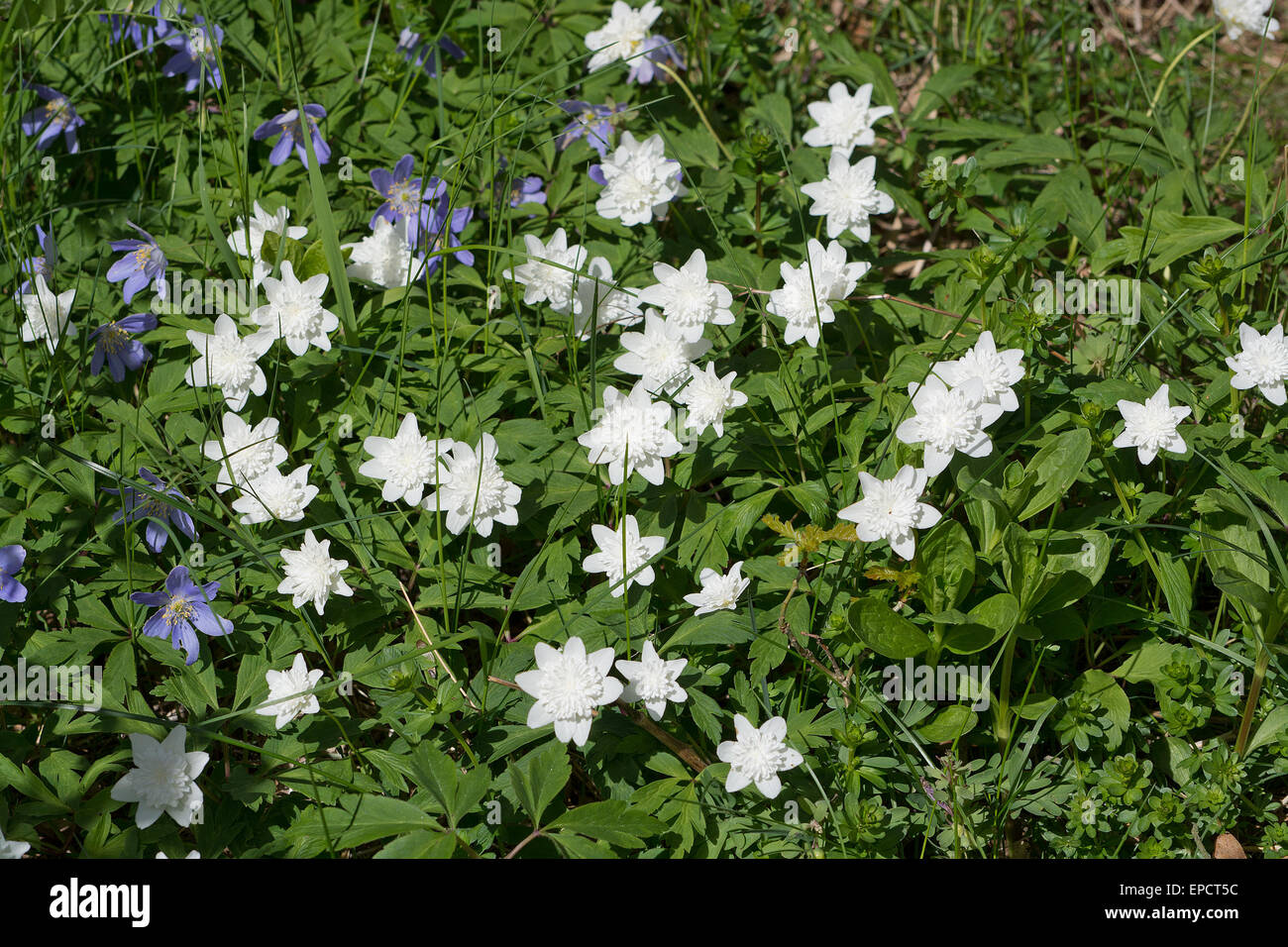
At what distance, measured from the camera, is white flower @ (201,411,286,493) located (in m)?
2.57

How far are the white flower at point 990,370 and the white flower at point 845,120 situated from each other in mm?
1063

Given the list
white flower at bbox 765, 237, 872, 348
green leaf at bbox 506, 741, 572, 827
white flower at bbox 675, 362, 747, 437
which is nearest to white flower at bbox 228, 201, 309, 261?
white flower at bbox 675, 362, 747, 437

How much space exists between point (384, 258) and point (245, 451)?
28.8 inches

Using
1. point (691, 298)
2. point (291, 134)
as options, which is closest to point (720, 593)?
point (691, 298)

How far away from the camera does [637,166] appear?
9.78ft

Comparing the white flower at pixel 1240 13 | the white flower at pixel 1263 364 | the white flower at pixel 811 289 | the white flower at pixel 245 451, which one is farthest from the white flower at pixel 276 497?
the white flower at pixel 1240 13

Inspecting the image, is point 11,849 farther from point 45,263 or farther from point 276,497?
point 45,263

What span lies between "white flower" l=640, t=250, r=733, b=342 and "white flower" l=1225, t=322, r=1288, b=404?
1.25 m

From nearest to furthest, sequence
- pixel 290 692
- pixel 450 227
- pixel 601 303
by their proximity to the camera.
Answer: pixel 290 692 → pixel 601 303 → pixel 450 227

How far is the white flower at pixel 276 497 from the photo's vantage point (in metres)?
2.48

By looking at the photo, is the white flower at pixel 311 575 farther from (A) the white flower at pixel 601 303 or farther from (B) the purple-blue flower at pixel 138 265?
(B) the purple-blue flower at pixel 138 265

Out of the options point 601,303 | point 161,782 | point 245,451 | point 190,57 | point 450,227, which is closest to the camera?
point 161,782

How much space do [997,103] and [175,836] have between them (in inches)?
142

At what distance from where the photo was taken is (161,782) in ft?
7.07
